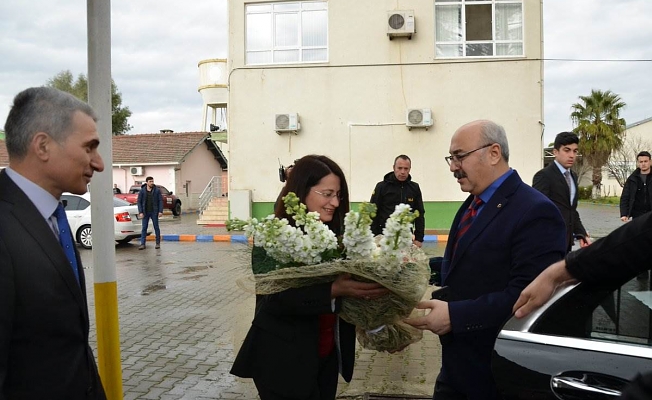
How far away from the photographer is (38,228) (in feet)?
6.49

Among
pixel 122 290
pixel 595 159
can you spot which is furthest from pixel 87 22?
pixel 595 159

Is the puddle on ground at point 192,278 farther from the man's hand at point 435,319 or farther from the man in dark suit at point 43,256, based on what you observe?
the man in dark suit at point 43,256

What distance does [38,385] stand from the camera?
1938mm

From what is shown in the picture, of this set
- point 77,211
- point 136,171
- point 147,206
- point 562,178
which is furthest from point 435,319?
point 136,171

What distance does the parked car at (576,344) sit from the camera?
7.73 ft

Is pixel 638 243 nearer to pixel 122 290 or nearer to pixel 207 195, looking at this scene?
pixel 122 290

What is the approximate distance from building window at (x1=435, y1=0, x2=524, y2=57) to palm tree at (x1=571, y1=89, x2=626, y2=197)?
30676mm

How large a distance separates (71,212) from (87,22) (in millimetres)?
14205

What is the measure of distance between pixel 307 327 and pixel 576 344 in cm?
117

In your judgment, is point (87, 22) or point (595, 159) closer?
point (87, 22)

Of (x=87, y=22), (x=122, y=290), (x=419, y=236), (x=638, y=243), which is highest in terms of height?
(x=87, y=22)

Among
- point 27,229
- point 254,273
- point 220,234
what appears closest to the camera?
point 27,229

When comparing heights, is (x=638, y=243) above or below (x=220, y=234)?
above

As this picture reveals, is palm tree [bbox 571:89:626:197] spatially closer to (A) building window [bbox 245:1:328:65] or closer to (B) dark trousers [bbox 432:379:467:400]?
(A) building window [bbox 245:1:328:65]
